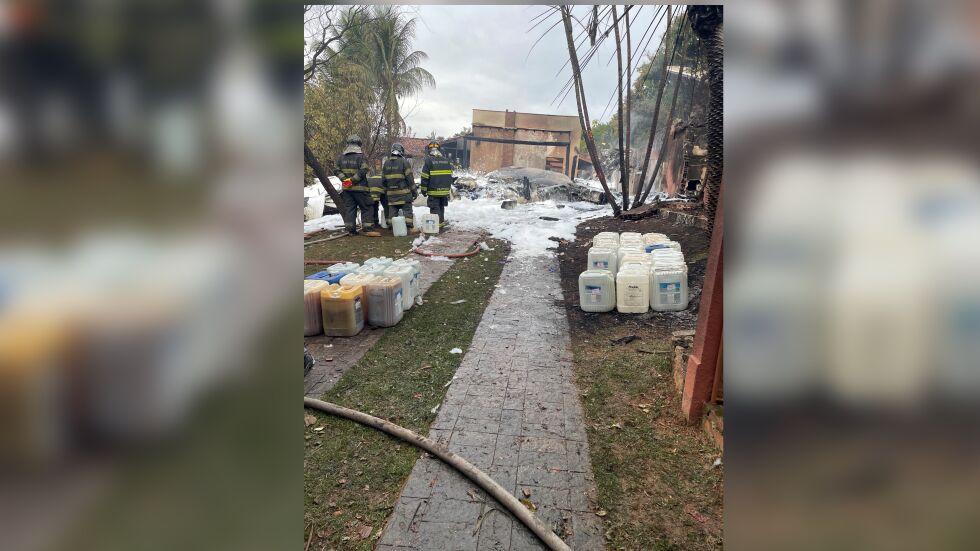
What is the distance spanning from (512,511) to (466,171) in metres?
29.3

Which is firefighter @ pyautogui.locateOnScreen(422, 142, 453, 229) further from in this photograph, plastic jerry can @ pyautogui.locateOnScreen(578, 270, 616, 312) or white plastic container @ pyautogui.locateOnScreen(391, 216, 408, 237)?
plastic jerry can @ pyautogui.locateOnScreen(578, 270, 616, 312)

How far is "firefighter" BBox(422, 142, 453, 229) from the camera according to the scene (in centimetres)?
1205

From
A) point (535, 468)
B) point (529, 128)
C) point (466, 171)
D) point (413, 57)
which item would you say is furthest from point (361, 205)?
point (529, 128)

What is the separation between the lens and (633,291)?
598 cm

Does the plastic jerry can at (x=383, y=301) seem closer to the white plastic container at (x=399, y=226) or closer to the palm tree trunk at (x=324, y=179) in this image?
the white plastic container at (x=399, y=226)

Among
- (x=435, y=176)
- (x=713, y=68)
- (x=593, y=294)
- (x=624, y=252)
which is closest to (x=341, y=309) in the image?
(x=593, y=294)

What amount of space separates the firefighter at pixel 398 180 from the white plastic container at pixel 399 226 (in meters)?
0.30

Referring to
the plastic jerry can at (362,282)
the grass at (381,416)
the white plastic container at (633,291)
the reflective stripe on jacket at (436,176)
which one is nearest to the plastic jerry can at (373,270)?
the plastic jerry can at (362,282)

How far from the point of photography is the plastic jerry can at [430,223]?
11.3 m

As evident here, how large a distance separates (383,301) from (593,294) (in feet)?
8.73
